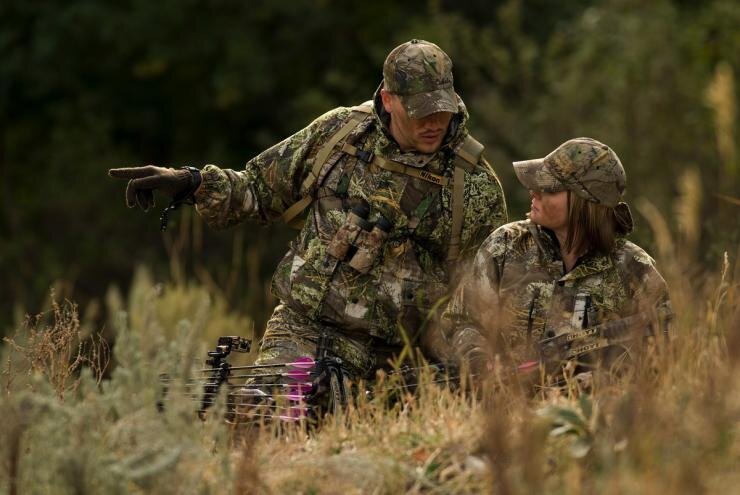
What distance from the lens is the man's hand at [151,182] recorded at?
6.01m

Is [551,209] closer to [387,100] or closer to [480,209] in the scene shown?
[480,209]

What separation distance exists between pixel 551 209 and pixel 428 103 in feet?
2.34

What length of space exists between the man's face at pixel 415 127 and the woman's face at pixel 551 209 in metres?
0.64

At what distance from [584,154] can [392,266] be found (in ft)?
3.51

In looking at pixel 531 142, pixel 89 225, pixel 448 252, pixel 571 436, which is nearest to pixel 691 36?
pixel 531 142

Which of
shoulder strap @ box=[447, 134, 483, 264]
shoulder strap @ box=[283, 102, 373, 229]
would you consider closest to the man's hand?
shoulder strap @ box=[283, 102, 373, 229]

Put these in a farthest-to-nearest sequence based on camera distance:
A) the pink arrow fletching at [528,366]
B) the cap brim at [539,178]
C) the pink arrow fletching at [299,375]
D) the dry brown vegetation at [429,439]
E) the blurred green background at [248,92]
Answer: the blurred green background at [248,92] < the pink arrow fletching at [299,375] < the cap brim at [539,178] < the pink arrow fletching at [528,366] < the dry brown vegetation at [429,439]

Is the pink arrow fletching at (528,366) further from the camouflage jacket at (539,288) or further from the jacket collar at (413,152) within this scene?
the jacket collar at (413,152)

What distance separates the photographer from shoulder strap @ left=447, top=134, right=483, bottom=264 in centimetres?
612

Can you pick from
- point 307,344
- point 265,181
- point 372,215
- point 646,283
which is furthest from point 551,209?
point 265,181

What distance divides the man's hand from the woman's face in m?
1.42

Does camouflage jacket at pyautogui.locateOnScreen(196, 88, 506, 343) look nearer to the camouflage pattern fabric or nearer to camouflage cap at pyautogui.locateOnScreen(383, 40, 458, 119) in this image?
the camouflage pattern fabric

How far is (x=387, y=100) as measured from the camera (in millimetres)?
6160

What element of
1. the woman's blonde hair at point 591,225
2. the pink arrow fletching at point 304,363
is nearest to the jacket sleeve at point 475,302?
the woman's blonde hair at point 591,225
